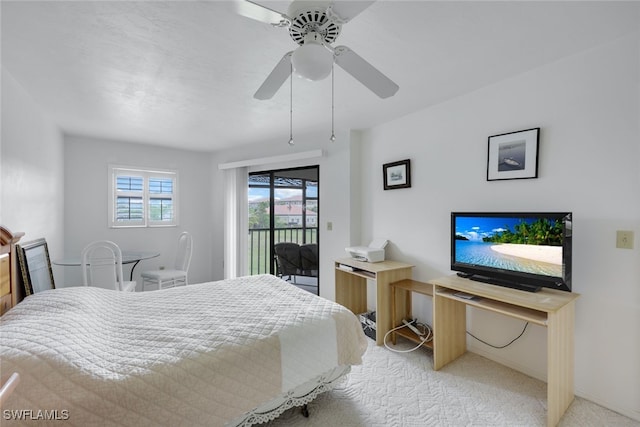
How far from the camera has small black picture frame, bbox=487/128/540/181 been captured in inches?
81.5

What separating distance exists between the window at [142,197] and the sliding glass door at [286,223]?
1288mm

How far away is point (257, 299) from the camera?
1.99 metres

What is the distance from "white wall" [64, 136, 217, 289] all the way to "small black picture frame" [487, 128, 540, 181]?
4266 mm

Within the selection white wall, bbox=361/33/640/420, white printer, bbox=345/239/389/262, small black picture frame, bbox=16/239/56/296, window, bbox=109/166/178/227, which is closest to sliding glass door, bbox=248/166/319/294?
white printer, bbox=345/239/389/262

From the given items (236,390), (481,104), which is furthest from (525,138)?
(236,390)

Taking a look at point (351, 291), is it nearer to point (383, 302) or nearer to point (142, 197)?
point (383, 302)

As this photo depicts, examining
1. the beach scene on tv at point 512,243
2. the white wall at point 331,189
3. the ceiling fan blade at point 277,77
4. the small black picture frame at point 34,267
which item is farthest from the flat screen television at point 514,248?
the small black picture frame at point 34,267

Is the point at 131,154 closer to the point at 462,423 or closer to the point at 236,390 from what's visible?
the point at 236,390

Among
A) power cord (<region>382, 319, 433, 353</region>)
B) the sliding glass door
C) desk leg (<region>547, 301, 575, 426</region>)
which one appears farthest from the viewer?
the sliding glass door

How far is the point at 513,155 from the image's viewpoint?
2180 millimetres

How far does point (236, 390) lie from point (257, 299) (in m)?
0.72

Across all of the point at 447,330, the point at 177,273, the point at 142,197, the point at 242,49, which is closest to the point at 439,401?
the point at 447,330

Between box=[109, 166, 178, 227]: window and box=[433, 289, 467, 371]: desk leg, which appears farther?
box=[109, 166, 178, 227]: window

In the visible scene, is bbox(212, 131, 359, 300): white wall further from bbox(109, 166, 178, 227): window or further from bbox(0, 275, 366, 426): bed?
bbox(109, 166, 178, 227): window
